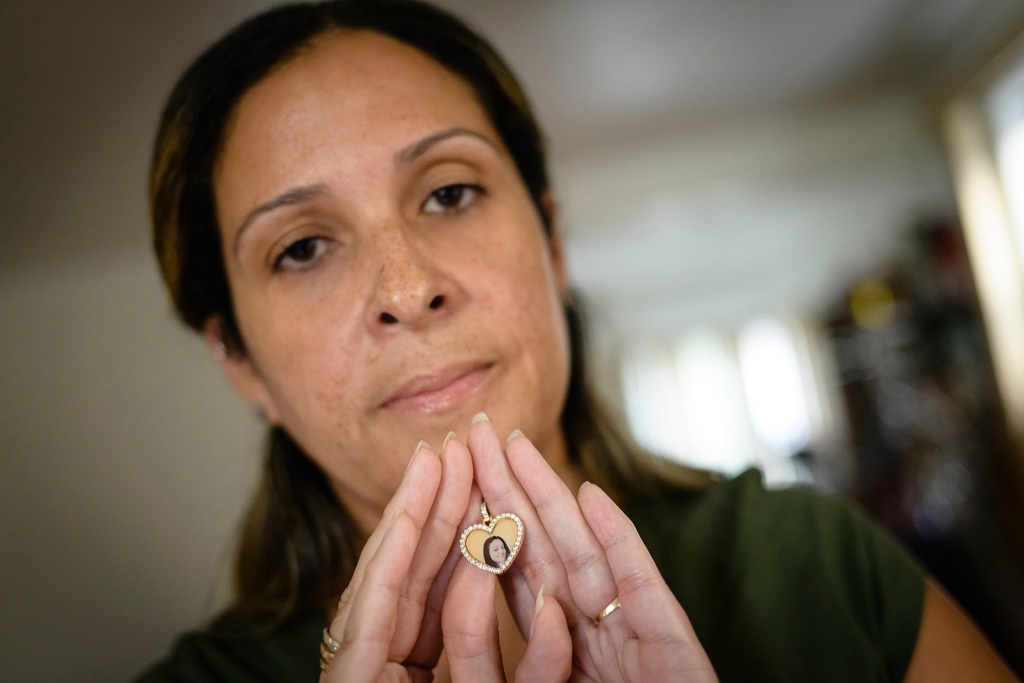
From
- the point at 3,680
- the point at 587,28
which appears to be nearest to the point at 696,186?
the point at 587,28

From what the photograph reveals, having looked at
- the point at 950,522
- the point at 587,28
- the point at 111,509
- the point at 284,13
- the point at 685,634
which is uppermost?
the point at 587,28

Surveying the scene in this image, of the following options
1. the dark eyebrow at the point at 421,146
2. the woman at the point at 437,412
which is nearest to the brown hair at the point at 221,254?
the woman at the point at 437,412

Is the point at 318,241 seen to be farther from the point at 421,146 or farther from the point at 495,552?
the point at 495,552

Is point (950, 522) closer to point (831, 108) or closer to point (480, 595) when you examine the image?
point (831, 108)

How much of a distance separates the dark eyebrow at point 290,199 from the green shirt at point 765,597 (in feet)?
1.24

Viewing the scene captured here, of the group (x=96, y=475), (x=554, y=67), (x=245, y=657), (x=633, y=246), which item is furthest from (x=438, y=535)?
(x=633, y=246)

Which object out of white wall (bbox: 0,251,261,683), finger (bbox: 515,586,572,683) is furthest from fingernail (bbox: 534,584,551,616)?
white wall (bbox: 0,251,261,683)

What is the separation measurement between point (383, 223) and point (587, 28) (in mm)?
664

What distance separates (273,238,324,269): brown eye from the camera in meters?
0.52

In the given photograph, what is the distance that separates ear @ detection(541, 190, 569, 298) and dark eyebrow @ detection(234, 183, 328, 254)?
28cm

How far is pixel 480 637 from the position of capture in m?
0.36

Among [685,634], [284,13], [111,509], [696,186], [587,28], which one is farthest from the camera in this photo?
[696,186]

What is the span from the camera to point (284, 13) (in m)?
0.54

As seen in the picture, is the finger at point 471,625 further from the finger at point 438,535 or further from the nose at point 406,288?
the nose at point 406,288
